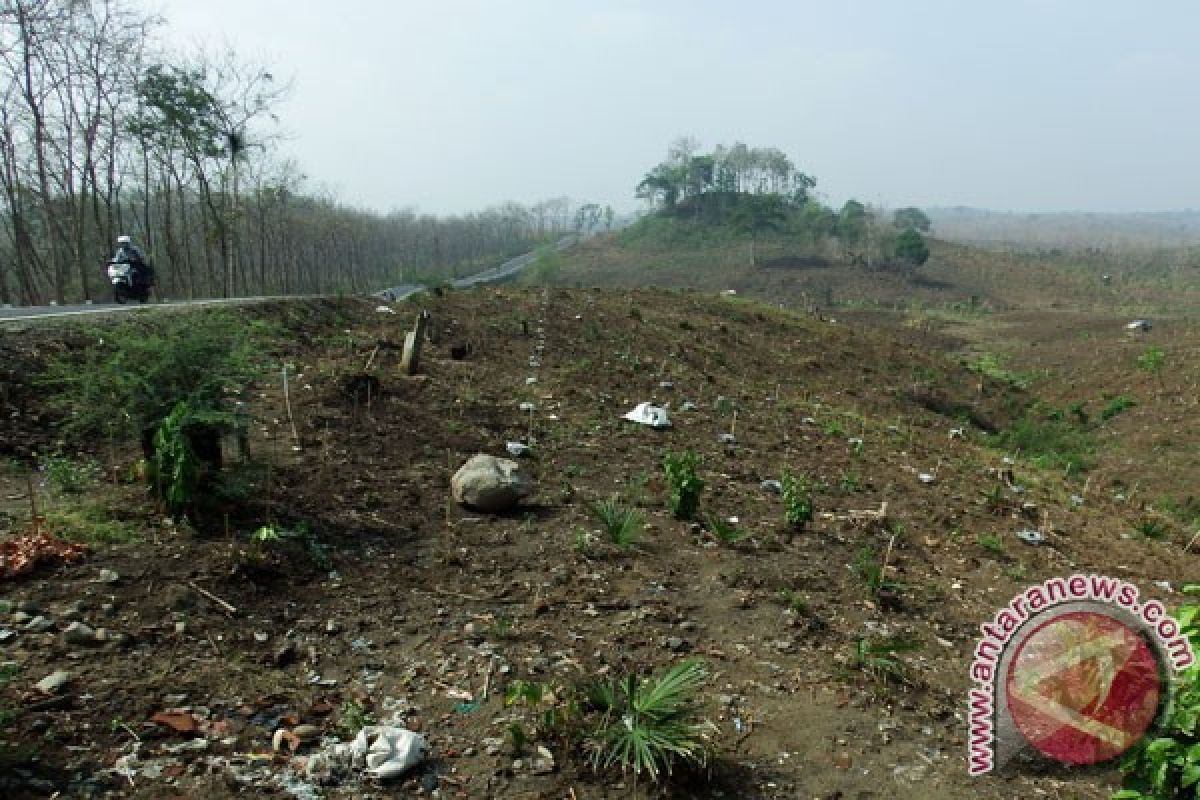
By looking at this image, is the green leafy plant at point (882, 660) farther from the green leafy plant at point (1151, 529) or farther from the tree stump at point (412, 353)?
the tree stump at point (412, 353)

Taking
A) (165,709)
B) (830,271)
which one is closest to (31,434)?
(165,709)

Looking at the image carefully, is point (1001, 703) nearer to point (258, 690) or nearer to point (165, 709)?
point (258, 690)

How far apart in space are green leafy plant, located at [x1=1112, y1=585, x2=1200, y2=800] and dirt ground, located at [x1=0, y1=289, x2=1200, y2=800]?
1.05m

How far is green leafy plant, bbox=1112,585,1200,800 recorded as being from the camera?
2.20 m

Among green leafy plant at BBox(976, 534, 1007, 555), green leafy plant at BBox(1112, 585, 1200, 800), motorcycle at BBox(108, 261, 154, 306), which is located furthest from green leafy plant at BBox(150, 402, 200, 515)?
motorcycle at BBox(108, 261, 154, 306)

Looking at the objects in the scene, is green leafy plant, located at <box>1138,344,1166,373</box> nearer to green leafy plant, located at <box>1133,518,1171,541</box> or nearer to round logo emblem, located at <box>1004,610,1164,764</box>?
green leafy plant, located at <box>1133,518,1171,541</box>

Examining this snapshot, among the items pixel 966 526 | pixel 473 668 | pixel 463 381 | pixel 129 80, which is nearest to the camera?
pixel 473 668

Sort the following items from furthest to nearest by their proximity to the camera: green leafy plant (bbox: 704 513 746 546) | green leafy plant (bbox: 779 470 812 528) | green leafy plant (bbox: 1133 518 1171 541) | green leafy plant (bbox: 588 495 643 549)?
green leafy plant (bbox: 1133 518 1171 541) → green leafy plant (bbox: 779 470 812 528) → green leafy plant (bbox: 704 513 746 546) → green leafy plant (bbox: 588 495 643 549)

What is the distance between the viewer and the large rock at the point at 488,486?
5.71m

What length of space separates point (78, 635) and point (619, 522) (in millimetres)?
3299

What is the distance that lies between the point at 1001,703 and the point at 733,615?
154cm

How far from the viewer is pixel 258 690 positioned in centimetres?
343

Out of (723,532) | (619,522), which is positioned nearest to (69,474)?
(619,522)

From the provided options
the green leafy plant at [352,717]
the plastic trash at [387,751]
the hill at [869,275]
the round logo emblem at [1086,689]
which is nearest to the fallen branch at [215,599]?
the green leafy plant at [352,717]
